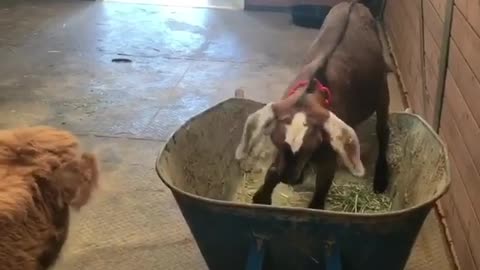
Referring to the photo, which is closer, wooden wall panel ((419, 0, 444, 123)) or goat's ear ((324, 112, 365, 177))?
goat's ear ((324, 112, 365, 177))

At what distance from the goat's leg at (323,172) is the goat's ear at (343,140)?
1.6 inches

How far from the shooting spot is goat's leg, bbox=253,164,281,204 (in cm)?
200

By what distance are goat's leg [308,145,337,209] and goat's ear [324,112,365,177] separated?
0.14 feet

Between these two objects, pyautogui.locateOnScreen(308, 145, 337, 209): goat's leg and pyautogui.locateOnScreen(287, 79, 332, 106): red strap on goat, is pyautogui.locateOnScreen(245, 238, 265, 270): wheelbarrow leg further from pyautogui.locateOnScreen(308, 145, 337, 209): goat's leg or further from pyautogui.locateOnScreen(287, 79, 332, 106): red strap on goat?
pyautogui.locateOnScreen(287, 79, 332, 106): red strap on goat

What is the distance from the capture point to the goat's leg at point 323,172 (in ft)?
6.61

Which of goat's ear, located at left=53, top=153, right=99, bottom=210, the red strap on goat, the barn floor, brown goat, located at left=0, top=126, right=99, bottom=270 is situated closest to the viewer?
brown goat, located at left=0, top=126, right=99, bottom=270

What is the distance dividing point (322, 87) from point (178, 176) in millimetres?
470

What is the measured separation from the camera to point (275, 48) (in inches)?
164

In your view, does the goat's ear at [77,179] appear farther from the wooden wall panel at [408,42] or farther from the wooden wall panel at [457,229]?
the wooden wall panel at [408,42]

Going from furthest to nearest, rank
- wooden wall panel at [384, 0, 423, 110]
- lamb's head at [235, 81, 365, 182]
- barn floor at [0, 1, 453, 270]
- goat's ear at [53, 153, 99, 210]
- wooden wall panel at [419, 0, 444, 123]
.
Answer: wooden wall panel at [384, 0, 423, 110], wooden wall panel at [419, 0, 444, 123], barn floor at [0, 1, 453, 270], lamb's head at [235, 81, 365, 182], goat's ear at [53, 153, 99, 210]

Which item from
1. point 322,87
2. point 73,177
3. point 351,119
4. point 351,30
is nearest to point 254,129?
point 322,87

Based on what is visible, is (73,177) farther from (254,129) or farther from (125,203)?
(125,203)

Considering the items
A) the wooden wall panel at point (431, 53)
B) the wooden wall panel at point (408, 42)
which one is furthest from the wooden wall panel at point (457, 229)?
the wooden wall panel at point (408, 42)

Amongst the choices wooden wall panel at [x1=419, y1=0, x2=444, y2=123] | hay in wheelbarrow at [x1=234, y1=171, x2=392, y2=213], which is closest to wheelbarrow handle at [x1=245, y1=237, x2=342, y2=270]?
hay in wheelbarrow at [x1=234, y1=171, x2=392, y2=213]
